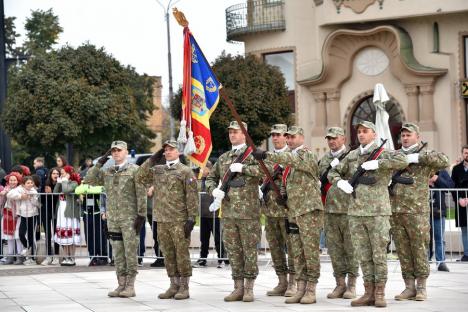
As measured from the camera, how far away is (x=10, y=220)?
1980 cm

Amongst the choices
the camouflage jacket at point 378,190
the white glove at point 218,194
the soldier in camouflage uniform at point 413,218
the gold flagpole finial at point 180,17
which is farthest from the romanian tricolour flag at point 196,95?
the soldier in camouflage uniform at point 413,218

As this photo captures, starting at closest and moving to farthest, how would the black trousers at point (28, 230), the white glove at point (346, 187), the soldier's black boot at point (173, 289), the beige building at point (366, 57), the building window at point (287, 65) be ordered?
the white glove at point (346, 187) < the soldier's black boot at point (173, 289) < the black trousers at point (28, 230) < the beige building at point (366, 57) < the building window at point (287, 65)

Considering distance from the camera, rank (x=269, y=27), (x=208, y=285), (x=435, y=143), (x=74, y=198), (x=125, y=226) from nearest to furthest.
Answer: (x=125, y=226) < (x=208, y=285) < (x=74, y=198) < (x=435, y=143) < (x=269, y=27)

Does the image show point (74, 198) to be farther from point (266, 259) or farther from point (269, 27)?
point (269, 27)

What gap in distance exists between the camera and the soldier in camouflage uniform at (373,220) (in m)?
12.7

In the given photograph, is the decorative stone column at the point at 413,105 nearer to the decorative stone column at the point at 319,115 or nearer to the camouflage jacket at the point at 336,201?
the decorative stone column at the point at 319,115

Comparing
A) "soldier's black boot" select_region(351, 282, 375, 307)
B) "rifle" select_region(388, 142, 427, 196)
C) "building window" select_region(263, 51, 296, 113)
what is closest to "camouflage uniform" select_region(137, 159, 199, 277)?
"soldier's black boot" select_region(351, 282, 375, 307)

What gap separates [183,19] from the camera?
14055 millimetres

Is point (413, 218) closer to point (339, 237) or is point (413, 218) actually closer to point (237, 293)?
point (339, 237)

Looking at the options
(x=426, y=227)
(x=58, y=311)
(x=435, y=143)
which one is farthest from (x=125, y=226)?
(x=435, y=143)

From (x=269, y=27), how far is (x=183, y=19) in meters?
30.5

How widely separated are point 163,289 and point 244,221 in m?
2.25

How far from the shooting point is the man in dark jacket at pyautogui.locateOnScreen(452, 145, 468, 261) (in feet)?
58.9

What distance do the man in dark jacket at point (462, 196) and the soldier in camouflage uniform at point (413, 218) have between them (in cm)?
453
